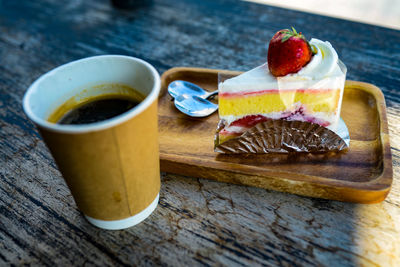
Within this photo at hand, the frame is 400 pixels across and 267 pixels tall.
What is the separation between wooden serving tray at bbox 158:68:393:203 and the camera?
59 centimetres

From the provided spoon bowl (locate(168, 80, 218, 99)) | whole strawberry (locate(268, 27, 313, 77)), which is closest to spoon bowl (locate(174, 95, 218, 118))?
spoon bowl (locate(168, 80, 218, 99))

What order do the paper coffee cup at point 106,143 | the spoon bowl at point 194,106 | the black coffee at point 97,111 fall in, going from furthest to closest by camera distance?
the spoon bowl at point 194,106
the black coffee at point 97,111
the paper coffee cup at point 106,143

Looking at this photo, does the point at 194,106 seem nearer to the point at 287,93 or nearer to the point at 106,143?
the point at 287,93

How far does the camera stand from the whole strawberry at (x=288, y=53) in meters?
0.69

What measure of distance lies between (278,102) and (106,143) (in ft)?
1.47

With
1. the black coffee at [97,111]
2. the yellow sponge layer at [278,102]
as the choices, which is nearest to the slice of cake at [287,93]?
the yellow sponge layer at [278,102]

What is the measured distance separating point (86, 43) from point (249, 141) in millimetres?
798

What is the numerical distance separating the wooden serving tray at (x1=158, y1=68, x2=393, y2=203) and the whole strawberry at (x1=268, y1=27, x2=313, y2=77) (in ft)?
0.61

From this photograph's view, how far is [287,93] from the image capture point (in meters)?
0.74

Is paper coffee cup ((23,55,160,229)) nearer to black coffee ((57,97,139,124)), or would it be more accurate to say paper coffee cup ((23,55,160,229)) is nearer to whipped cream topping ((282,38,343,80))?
black coffee ((57,97,139,124))

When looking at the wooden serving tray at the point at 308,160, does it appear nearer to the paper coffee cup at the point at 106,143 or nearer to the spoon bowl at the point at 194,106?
the spoon bowl at the point at 194,106

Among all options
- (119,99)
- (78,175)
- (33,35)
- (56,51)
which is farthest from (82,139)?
(33,35)

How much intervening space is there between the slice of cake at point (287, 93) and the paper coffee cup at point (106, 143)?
271 millimetres

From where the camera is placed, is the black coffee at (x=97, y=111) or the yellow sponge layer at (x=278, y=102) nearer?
the black coffee at (x=97, y=111)
